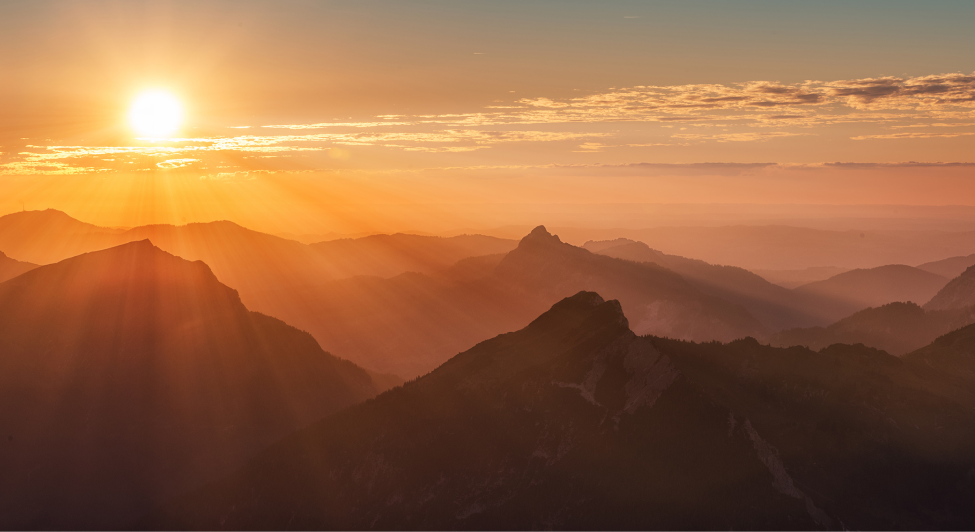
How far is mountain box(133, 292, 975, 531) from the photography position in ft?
319

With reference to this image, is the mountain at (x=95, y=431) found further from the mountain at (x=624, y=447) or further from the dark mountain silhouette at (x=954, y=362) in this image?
the dark mountain silhouette at (x=954, y=362)

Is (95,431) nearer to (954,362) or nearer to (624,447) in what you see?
(624,447)

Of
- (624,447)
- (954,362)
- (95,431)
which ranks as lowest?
(95,431)

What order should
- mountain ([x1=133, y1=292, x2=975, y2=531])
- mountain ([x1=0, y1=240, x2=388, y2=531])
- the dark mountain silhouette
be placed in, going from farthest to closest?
1. mountain ([x1=0, y1=240, x2=388, y2=531])
2. the dark mountain silhouette
3. mountain ([x1=133, y1=292, x2=975, y2=531])

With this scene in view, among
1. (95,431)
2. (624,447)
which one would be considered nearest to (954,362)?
(624,447)

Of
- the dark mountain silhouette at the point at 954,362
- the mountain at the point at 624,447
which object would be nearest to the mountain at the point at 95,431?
the mountain at the point at 624,447

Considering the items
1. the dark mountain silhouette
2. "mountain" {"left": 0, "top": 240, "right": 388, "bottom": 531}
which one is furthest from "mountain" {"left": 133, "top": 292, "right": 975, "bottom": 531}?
"mountain" {"left": 0, "top": 240, "right": 388, "bottom": 531}

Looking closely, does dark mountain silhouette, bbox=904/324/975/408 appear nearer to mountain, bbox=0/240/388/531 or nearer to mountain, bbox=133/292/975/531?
mountain, bbox=133/292/975/531

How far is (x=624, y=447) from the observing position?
4277 inches

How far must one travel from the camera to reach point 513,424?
121m

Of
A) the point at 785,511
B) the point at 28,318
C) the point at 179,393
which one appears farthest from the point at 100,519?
the point at 785,511

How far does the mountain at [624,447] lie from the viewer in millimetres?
97375

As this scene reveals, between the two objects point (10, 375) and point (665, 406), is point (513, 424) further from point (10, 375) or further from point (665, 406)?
point (10, 375)

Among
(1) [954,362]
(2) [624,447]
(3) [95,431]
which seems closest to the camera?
(2) [624,447]
